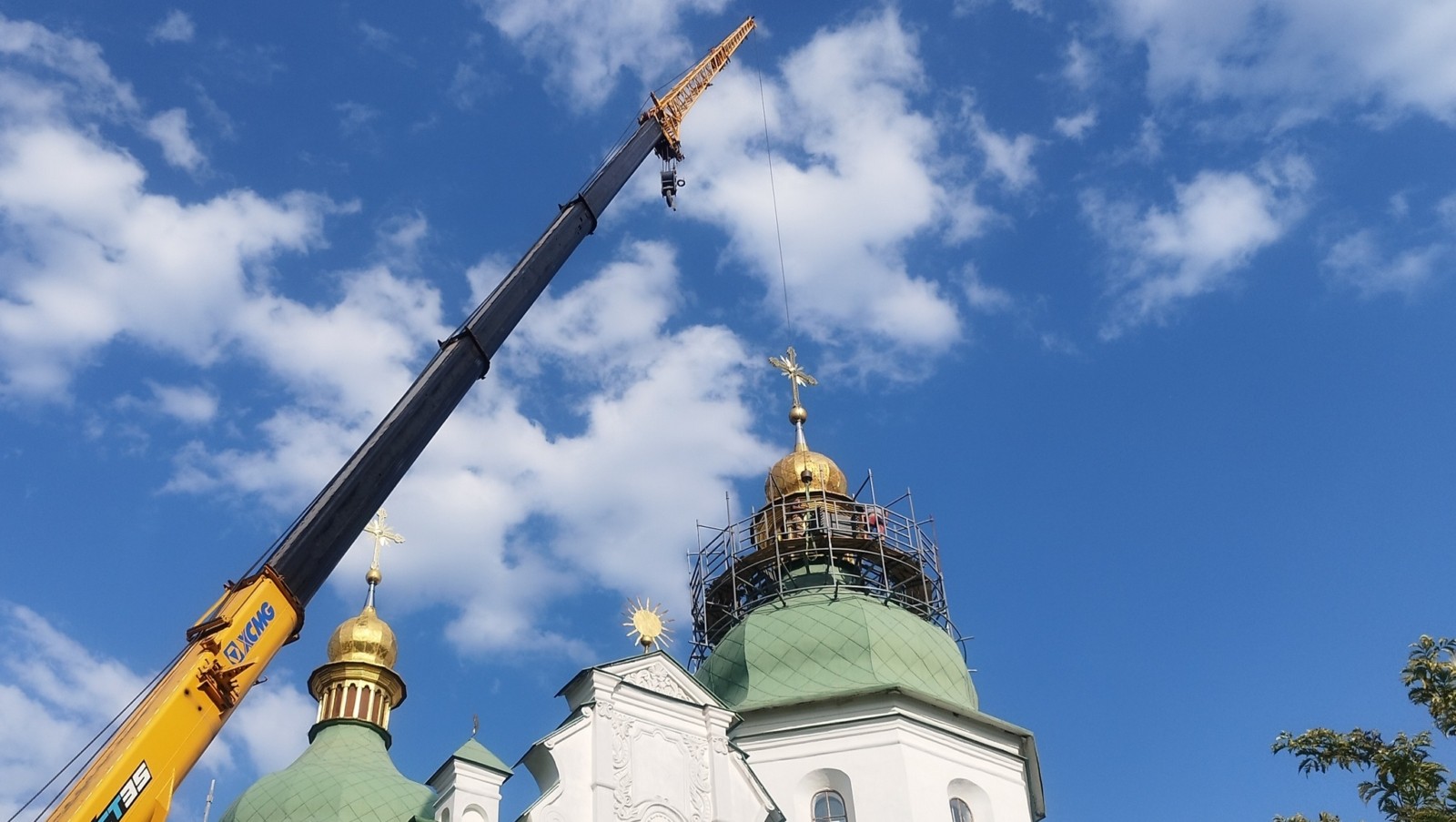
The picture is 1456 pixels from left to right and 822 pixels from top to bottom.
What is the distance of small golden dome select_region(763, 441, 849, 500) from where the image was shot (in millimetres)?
39406

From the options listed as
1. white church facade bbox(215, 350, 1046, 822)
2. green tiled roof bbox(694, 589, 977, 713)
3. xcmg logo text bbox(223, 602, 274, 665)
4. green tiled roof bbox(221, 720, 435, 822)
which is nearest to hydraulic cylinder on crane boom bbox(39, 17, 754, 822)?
xcmg logo text bbox(223, 602, 274, 665)

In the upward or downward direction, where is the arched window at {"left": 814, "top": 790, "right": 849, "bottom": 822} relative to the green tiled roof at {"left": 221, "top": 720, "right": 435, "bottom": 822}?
downward

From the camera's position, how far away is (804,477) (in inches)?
1559

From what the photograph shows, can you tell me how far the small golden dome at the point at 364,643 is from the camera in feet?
127

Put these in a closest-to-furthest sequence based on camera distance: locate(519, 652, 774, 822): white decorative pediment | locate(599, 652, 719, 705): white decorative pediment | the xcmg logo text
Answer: the xcmg logo text
locate(519, 652, 774, 822): white decorative pediment
locate(599, 652, 719, 705): white decorative pediment

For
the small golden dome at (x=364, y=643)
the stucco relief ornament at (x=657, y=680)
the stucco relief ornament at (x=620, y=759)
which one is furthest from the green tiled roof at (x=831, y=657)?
the small golden dome at (x=364, y=643)

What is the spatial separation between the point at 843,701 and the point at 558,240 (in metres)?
11.9

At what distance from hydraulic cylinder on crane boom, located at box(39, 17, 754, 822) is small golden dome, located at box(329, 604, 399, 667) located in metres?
20.7

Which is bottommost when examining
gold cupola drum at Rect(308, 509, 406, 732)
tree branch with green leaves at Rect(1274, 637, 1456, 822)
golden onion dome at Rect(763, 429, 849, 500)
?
tree branch with green leaves at Rect(1274, 637, 1456, 822)

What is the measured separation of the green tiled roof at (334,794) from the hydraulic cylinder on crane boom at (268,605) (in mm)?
14636

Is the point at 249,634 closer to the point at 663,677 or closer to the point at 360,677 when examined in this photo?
the point at 663,677

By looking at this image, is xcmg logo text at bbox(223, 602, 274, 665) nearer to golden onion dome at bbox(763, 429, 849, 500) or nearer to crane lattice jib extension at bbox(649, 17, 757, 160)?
crane lattice jib extension at bbox(649, 17, 757, 160)

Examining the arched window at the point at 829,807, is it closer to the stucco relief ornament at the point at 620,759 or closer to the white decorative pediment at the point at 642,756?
the white decorative pediment at the point at 642,756

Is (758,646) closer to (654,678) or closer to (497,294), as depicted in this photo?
(654,678)
